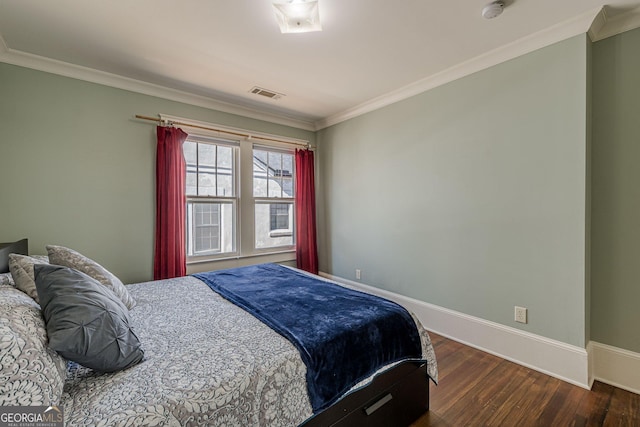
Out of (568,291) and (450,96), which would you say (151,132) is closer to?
(450,96)

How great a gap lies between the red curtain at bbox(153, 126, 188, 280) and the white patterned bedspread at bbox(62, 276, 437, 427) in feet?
4.90

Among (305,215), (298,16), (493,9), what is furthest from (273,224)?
(493,9)

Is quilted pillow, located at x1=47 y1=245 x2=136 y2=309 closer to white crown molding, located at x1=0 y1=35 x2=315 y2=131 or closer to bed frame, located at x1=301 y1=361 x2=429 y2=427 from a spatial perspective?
bed frame, located at x1=301 y1=361 x2=429 y2=427

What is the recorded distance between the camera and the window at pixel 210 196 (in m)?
3.33

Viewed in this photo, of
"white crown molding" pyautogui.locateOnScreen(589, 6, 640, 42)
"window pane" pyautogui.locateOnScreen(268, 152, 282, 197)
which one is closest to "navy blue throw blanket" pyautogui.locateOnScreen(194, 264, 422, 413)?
"window pane" pyautogui.locateOnScreen(268, 152, 282, 197)

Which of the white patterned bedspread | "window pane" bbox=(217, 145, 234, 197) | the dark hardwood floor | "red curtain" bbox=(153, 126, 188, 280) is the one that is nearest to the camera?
the white patterned bedspread

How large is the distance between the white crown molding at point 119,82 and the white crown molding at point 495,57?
151cm

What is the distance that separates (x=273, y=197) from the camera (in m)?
3.98

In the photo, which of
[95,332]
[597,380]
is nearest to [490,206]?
[597,380]

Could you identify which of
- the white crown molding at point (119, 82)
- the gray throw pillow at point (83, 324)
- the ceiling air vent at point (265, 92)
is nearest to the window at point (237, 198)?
the white crown molding at point (119, 82)

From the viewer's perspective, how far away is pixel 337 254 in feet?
13.4

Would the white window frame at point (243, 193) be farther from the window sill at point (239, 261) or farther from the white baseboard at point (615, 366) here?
the white baseboard at point (615, 366)

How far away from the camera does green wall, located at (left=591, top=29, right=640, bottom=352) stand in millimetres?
1942

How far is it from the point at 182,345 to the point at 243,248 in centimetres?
236
